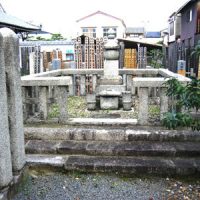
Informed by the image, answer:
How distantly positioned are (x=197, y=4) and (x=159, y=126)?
15747mm

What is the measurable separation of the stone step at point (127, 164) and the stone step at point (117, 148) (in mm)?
116

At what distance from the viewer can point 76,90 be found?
9.45m

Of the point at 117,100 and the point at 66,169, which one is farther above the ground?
the point at 117,100

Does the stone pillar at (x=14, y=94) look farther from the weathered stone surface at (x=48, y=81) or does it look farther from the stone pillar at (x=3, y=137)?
the weathered stone surface at (x=48, y=81)

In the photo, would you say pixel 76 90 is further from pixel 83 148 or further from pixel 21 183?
pixel 21 183

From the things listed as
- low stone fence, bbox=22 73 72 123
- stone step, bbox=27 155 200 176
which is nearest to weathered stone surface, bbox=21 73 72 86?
low stone fence, bbox=22 73 72 123

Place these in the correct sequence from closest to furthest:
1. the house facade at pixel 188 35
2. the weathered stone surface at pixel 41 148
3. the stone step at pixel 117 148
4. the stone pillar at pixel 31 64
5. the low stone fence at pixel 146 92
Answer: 1. the stone step at pixel 117 148
2. the weathered stone surface at pixel 41 148
3. the low stone fence at pixel 146 92
4. the stone pillar at pixel 31 64
5. the house facade at pixel 188 35

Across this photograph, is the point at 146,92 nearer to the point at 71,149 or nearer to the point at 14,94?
the point at 71,149

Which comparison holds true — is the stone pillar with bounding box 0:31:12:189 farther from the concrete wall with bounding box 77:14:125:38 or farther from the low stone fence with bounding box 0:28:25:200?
the concrete wall with bounding box 77:14:125:38

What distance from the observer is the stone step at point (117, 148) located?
449cm

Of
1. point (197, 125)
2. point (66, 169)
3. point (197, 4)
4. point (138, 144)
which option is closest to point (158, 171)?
point (138, 144)

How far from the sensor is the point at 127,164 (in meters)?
4.20

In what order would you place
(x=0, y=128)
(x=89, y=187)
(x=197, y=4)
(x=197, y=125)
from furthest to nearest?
1. (x=197, y=4)
2. (x=89, y=187)
3. (x=197, y=125)
4. (x=0, y=128)

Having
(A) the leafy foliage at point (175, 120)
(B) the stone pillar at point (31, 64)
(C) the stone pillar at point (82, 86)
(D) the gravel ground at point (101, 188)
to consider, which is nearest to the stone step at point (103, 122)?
(D) the gravel ground at point (101, 188)
